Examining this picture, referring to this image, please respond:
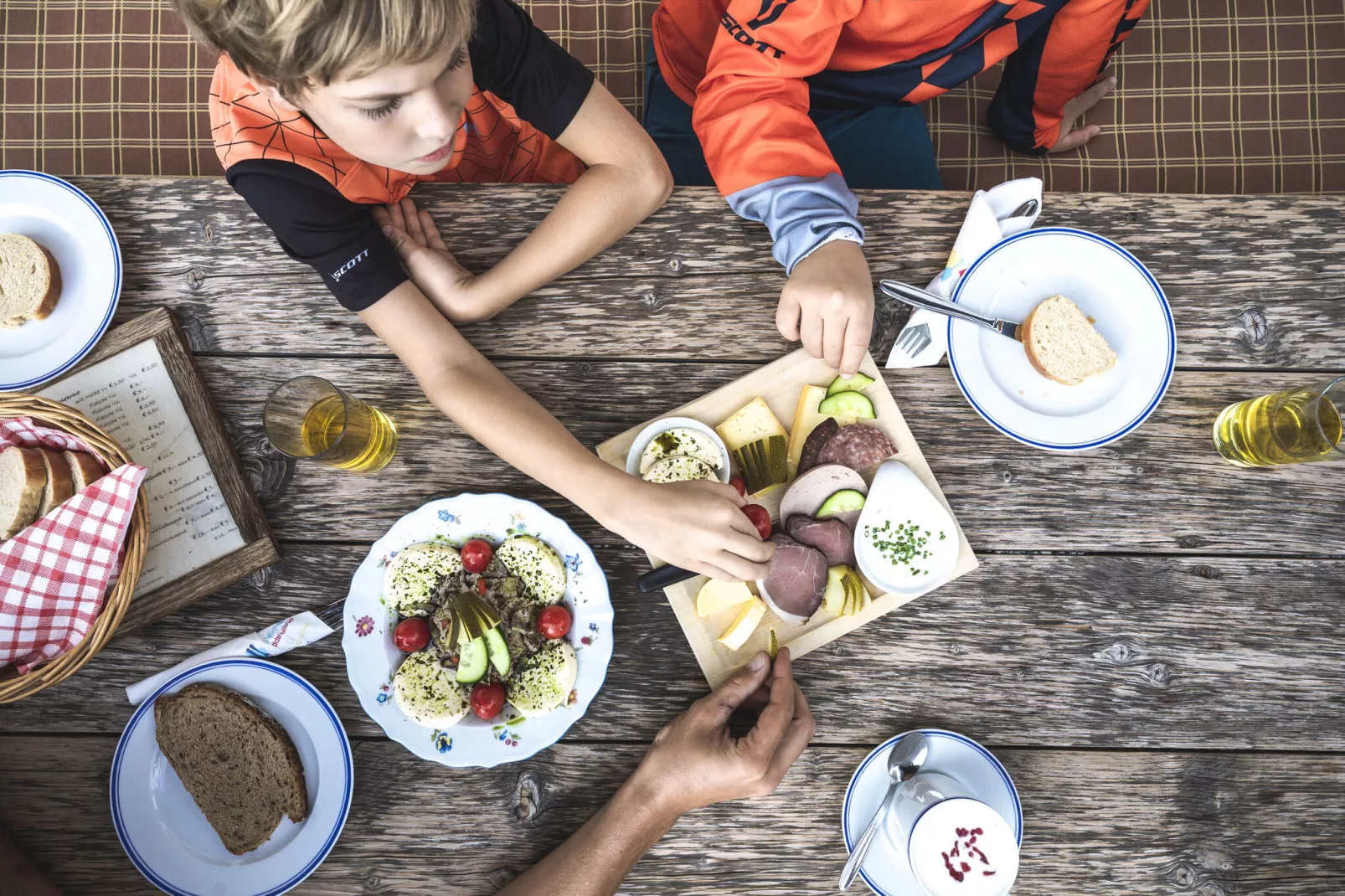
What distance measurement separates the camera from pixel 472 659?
3.12 feet

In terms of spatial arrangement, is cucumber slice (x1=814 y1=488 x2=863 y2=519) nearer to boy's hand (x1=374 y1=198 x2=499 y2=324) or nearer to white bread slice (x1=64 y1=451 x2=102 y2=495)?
boy's hand (x1=374 y1=198 x2=499 y2=324)

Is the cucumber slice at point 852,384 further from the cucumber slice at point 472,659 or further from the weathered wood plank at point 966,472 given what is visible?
the cucumber slice at point 472,659

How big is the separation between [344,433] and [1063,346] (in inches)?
36.3

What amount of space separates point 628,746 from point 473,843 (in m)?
0.24

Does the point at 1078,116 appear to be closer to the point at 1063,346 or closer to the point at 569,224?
the point at 1063,346

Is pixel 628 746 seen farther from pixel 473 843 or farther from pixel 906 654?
pixel 906 654

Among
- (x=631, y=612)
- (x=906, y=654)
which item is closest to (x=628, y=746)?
(x=631, y=612)

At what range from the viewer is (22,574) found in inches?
34.8

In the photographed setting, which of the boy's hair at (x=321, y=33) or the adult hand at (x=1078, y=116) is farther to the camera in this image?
the adult hand at (x=1078, y=116)

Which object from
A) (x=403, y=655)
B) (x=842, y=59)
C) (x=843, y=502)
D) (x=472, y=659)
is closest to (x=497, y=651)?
(x=472, y=659)

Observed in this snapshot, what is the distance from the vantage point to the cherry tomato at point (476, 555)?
0.99 metres

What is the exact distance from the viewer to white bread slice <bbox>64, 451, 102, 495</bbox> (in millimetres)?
951

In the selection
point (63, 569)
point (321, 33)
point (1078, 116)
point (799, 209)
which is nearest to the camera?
point (321, 33)

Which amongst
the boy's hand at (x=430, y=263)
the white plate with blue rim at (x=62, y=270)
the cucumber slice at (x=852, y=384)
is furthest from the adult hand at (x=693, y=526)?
the white plate with blue rim at (x=62, y=270)
